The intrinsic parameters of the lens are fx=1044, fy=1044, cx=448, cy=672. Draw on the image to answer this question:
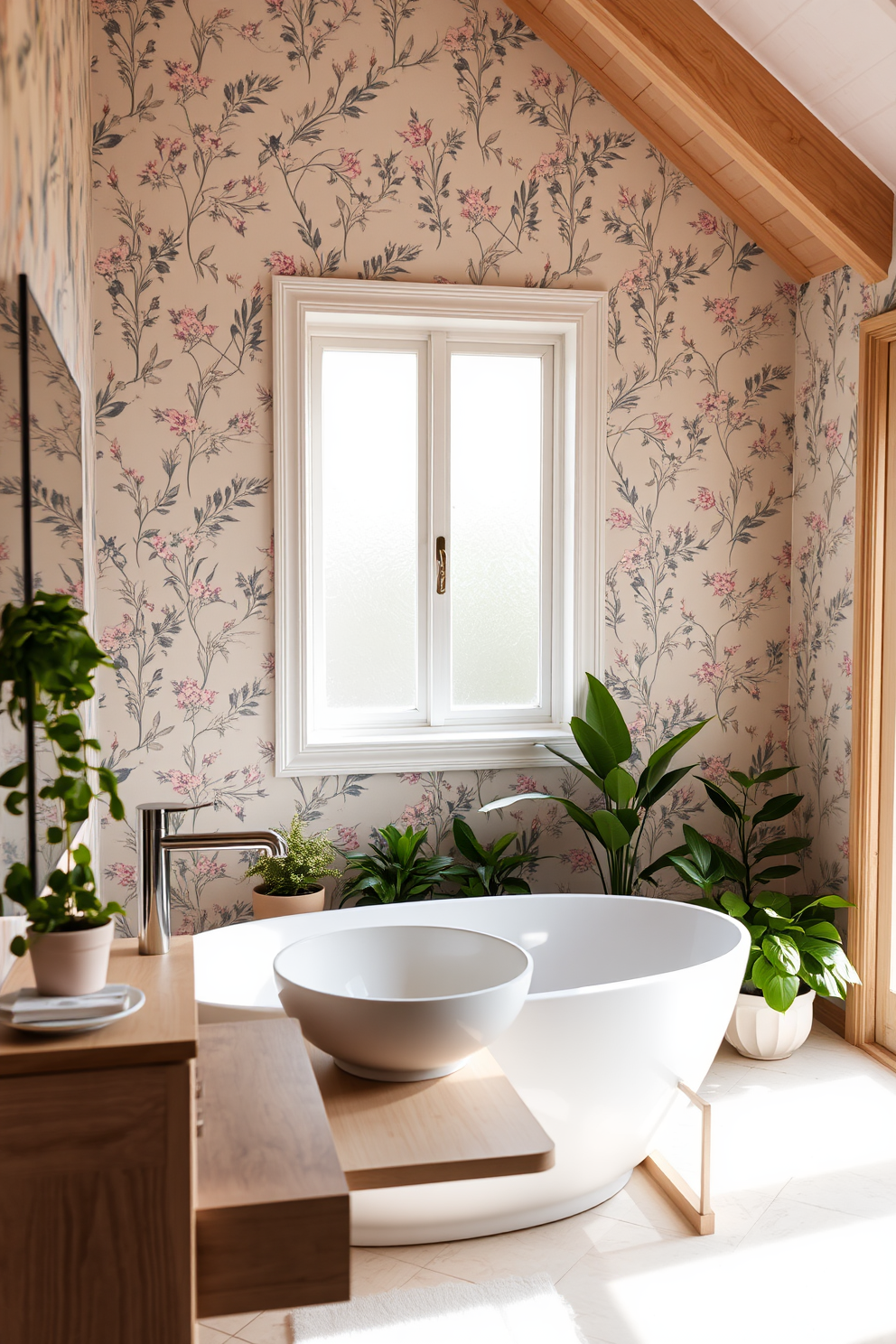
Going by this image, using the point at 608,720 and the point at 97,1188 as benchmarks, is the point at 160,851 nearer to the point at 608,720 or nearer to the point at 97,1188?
the point at 97,1188

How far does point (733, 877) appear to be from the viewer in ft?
10.9

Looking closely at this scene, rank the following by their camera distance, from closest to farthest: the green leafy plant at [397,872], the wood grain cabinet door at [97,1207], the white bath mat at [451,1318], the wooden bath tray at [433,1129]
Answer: the wood grain cabinet door at [97,1207], the wooden bath tray at [433,1129], the white bath mat at [451,1318], the green leafy plant at [397,872]

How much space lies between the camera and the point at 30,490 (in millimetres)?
1428

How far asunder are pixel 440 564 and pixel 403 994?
2017 mm

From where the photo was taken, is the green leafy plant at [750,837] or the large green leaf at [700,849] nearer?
the large green leaf at [700,849]

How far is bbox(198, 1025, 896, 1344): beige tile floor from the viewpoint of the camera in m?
1.94

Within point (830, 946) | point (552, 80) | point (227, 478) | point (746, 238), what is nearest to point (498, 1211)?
point (830, 946)

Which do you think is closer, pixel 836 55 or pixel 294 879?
pixel 836 55

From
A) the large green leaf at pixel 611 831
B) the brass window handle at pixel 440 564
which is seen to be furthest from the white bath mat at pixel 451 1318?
the brass window handle at pixel 440 564

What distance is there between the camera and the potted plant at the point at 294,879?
9.66 ft

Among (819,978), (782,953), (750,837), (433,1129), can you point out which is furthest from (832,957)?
(433,1129)

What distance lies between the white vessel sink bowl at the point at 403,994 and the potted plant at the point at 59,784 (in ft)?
1.33

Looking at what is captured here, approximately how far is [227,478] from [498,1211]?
6.89 feet

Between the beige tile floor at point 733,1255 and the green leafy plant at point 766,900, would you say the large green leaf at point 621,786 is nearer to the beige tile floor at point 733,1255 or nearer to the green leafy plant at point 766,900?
the green leafy plant at point 766,900
